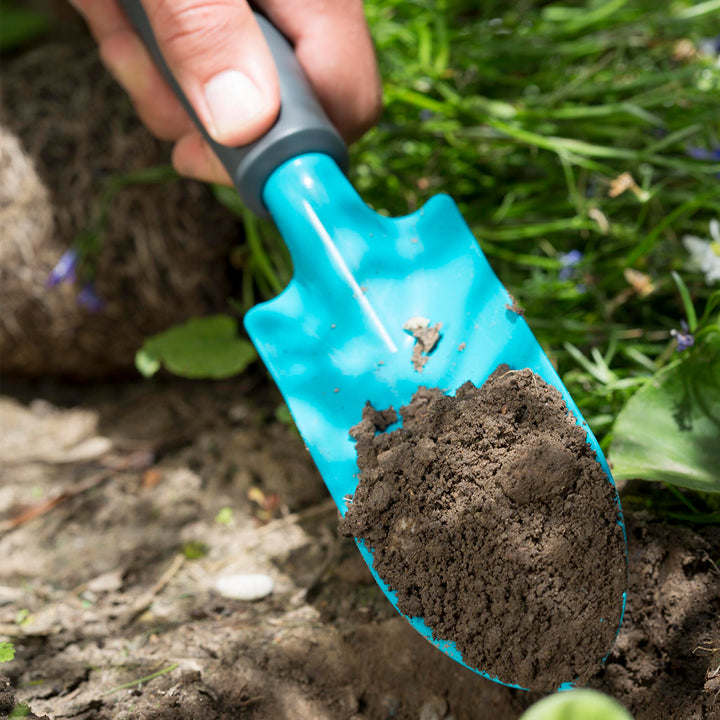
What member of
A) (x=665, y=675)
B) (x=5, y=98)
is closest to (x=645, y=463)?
(x=665, y=675)

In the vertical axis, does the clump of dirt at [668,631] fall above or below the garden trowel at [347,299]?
below

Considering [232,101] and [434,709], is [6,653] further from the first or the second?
[232,101]

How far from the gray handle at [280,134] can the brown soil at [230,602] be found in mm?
608

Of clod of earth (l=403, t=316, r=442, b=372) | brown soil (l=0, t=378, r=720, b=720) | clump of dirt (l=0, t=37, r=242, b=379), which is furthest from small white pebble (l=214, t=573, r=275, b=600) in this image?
clump of dirt (l=0, t=37, r=242, b=379)

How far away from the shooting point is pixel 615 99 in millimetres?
1657

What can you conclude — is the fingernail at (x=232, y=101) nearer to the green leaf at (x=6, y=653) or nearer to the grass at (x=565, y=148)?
the grass at (x=565, y=148)

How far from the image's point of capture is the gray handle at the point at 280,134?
3.77 feet

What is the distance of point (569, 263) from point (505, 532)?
0.75 m

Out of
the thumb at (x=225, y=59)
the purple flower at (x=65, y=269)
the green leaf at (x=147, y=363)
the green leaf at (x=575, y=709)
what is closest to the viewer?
the green leaf at (x=575, y=709)

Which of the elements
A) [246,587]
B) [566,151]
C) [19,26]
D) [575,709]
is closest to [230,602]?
[246,587]

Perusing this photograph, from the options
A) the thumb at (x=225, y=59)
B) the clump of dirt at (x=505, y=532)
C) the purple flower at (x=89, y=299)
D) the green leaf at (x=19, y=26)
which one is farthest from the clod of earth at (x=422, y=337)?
the green leaf at (x=19, y=26)

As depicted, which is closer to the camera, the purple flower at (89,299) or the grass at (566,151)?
the grass at (566,151)

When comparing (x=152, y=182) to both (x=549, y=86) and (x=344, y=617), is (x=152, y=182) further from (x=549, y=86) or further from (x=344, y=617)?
(x=344, y=617)

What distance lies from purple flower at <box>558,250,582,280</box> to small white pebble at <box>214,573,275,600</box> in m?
0.88
